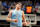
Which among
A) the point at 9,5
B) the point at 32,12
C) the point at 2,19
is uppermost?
the point at 9,5

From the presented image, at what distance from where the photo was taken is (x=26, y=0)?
11.8ft

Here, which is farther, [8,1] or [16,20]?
[8,1]

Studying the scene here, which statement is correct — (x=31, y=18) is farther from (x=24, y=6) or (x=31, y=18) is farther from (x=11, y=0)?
(x=11, y=0)

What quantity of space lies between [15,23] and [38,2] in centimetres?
222

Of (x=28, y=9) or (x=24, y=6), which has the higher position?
(x=24, y=6)

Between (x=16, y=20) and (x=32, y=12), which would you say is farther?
(x=32, y=12)

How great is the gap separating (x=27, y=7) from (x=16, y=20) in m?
2.07

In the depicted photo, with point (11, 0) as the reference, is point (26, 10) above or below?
below

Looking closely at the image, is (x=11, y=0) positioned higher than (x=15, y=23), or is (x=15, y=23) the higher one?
(x=11, y=0)

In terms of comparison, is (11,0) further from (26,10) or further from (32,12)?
(32,12)

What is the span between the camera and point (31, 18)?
356cm

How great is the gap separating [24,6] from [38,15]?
0.60m

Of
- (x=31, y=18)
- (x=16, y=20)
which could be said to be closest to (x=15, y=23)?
(x=16, y=20)

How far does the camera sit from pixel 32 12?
142 inches
